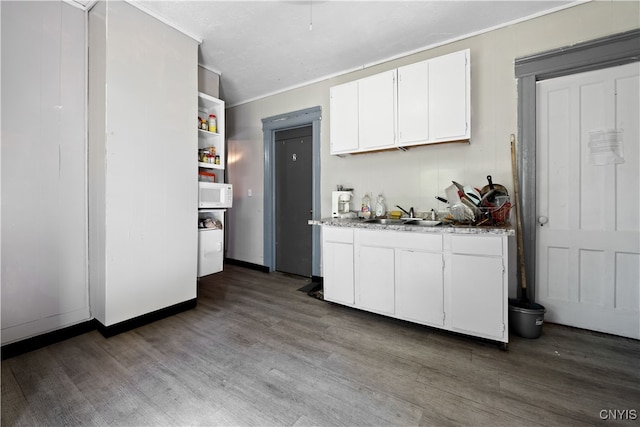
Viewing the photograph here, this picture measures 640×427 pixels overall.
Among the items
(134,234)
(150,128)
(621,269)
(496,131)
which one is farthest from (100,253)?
(621,269)

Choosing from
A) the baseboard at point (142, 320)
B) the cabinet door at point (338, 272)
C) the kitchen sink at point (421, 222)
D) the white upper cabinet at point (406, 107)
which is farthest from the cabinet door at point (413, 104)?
the baseboard at point (142, 320)

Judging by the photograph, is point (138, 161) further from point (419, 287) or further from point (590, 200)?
point (590, 200)

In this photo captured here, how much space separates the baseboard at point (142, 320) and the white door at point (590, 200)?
11.4 feet

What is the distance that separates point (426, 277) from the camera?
2.21 m

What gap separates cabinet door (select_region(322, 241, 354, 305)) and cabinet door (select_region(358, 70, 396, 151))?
1151 mm

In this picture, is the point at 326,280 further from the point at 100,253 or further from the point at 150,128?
the point at 150,128

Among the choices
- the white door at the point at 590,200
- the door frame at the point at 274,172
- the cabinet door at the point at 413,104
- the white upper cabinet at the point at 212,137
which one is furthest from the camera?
the door frame at the point at 274,172

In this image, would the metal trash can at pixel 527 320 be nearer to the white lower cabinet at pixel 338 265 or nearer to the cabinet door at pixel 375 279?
the cabinet door at pixel 375 279

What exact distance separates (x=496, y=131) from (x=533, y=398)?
2.19 metres

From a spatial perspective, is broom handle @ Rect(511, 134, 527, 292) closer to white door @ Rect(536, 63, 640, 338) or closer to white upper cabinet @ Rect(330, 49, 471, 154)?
white door @ Rect(536, 63, 640, 338)

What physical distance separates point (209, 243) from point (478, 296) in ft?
8.80

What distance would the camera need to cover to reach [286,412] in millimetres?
1410

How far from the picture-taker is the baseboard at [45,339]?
1.91 meters

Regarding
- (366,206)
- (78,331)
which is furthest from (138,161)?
(366,206)
